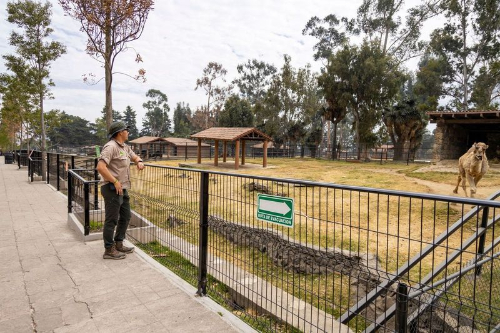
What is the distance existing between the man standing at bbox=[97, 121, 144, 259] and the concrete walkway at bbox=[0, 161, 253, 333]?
32 centimetres

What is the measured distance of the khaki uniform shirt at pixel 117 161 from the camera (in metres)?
4.15

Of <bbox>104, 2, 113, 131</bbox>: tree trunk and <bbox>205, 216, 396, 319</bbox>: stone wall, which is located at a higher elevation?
<bbox>104, 2, 113, 131</bbox>: tree trunk

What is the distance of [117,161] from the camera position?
4.32m

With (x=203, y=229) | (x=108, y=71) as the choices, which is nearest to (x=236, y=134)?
(x=108, y=71)

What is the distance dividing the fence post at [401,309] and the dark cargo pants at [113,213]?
11.7 feet

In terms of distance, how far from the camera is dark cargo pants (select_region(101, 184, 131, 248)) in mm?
4254

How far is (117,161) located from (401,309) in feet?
12.2

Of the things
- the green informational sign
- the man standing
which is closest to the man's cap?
the man standing

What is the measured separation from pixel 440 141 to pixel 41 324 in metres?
21.9

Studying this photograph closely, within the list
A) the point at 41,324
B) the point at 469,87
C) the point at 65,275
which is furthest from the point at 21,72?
the point at 469,87

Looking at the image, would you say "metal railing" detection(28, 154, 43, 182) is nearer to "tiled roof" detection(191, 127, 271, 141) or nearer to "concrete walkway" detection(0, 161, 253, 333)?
"concrete walkway" detection(0, 161, 253, 333)

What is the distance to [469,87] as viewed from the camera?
124 ft

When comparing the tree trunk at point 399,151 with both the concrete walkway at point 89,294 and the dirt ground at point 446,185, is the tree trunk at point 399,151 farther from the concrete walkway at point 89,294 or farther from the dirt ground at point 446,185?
the concrete walkway at point 89,294

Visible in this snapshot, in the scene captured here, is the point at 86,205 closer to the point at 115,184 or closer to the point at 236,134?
the point at 115,184
